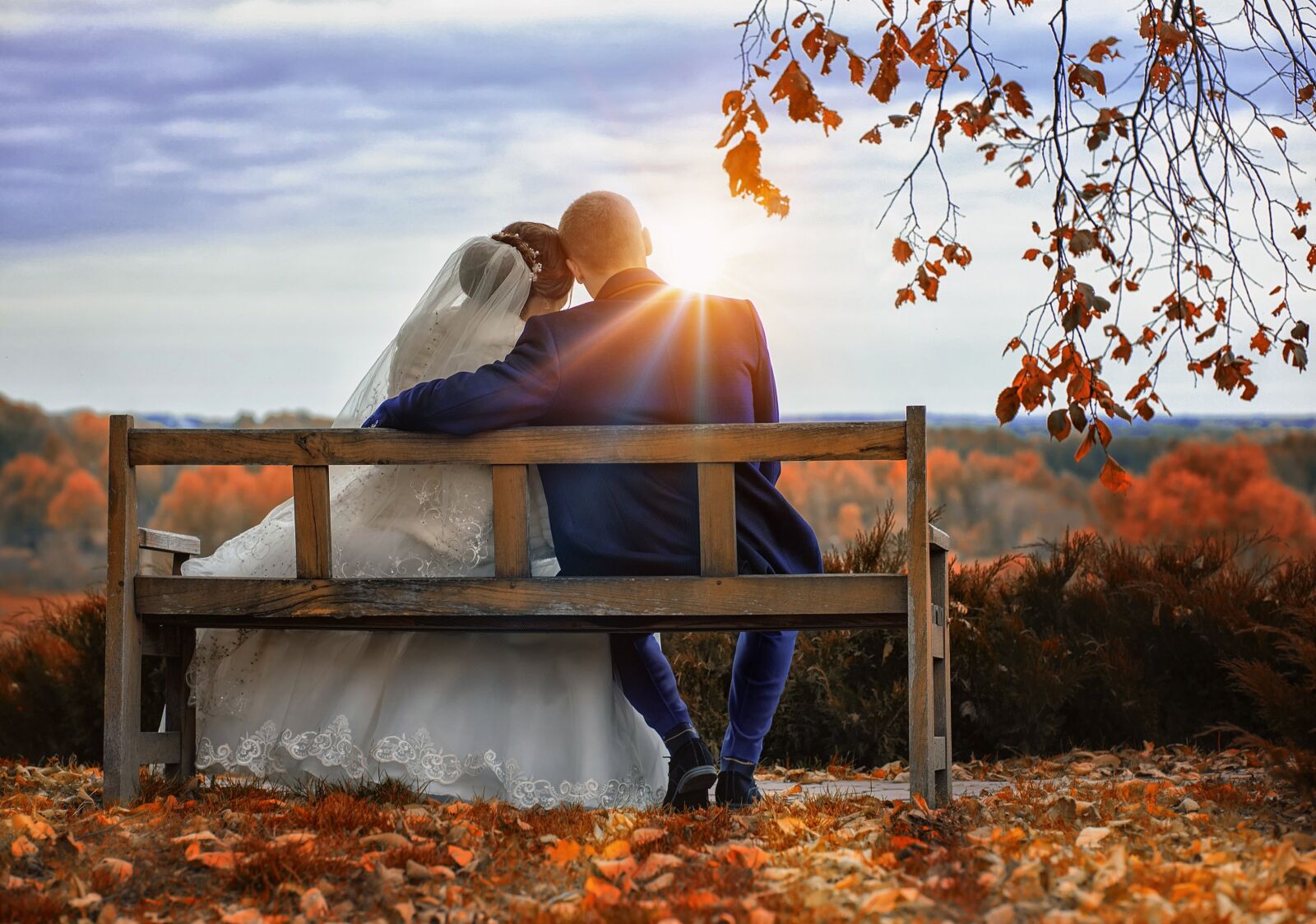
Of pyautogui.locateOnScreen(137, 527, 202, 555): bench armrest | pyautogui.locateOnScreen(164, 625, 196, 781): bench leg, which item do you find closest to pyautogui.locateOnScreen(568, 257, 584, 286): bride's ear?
pyautogui.locateOnScreen(137, 527, 202, 555): bench armrest

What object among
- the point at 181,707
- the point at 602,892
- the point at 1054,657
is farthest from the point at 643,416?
the point at 1054,657

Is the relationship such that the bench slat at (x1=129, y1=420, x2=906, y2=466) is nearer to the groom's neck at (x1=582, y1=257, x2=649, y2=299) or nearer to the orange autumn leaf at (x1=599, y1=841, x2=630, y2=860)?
the groom's neck at (x1=582, y1=257, x2=649, y2=299)

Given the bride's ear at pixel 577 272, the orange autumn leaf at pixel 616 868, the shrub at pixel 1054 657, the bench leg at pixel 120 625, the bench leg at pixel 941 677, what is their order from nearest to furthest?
1. the orange autumn leaf at pixel 616 868
2. the bench leg at pixel 120 625
3. the bench leg at pixel 941 677
4. the bride's ear at pixel 577 272
5. the shrub at pixel 1054 657

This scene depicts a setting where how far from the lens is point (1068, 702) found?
675cm

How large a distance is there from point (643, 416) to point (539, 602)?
Result: 72 centimetres

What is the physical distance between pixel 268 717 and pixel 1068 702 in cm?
420

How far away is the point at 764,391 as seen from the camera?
454cm

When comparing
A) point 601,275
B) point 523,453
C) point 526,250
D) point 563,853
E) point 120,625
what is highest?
point 526,250

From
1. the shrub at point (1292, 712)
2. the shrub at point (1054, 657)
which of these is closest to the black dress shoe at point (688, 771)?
the shrub at point (1292, 712)

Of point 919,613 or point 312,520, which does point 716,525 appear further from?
point 312,520

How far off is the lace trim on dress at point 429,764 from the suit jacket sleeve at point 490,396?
3.56ft

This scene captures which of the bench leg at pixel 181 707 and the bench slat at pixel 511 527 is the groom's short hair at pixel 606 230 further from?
the bench leg at pixel 181 707

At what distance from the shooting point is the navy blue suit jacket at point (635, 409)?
13.7ft

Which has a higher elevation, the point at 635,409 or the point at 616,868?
the point at 635,409
